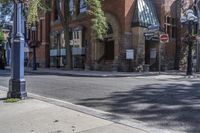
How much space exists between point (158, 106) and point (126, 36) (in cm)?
2251

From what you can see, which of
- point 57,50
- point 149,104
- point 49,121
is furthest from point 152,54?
point 49,121

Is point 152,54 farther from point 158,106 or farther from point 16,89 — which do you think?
point 158,106

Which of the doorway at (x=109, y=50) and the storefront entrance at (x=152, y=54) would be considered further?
the doorway at (x=109, y=50)

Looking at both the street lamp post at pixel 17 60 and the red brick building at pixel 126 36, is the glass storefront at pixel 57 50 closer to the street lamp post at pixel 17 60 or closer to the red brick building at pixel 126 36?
the red brick building at pixel 126 36

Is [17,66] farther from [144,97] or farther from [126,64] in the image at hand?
[126,64]

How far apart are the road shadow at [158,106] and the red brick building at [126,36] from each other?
19.0 m

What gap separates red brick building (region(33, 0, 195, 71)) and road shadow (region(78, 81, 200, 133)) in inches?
750

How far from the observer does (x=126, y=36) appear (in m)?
32.1

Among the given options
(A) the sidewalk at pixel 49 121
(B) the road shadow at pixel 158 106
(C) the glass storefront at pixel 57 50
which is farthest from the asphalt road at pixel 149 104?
(C) the glass storefront at pixel 57 50

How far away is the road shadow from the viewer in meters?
8.01

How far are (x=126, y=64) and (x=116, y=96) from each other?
20.2 m

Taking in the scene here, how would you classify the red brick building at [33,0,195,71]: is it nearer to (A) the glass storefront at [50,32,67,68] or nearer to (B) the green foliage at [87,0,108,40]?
(B) the green foliage at [87,0,108,40]

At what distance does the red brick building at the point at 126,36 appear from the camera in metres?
32.0

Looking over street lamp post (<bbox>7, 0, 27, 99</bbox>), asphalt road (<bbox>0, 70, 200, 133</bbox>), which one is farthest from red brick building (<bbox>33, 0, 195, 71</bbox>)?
street lamp post (<bbox>7, 0, 27, 99</bbox>)
